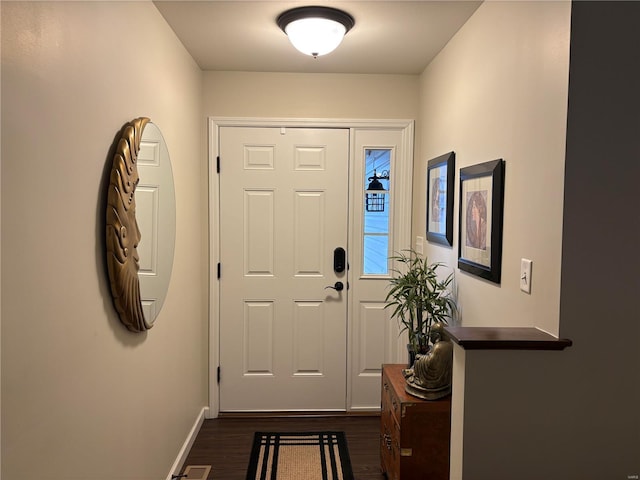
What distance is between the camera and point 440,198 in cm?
291

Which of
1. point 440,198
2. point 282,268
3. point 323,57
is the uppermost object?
point 323,57

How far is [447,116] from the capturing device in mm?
2844

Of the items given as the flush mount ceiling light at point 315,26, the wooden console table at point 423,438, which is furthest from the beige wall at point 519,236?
the flush mount ceiling light at point 315,26

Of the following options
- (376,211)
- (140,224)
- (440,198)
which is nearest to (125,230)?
(140,224)

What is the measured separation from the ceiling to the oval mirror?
658mm

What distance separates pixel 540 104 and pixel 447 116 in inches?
45.5

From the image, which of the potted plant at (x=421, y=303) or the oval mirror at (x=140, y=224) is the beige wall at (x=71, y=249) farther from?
the potted plant at (x=421, y=303)

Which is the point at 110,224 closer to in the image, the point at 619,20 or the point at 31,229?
the point at 31,229

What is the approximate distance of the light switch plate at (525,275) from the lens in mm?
1775

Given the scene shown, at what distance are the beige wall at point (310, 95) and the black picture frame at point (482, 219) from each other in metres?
1.21

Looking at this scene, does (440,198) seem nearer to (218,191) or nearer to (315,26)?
(315,26)

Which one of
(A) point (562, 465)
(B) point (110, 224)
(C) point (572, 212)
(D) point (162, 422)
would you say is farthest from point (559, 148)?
(D) point (162, 422)

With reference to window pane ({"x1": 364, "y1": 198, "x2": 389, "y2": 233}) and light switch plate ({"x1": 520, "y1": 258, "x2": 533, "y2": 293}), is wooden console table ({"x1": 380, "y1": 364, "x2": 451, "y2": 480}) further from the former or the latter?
window pane ({"x1": 364, "y1": 198, "x2": 389, "y2": 233})

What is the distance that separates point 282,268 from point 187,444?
128 cm
